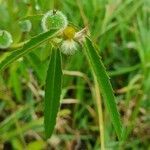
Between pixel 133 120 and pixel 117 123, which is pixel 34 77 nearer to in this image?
pixel 133 120

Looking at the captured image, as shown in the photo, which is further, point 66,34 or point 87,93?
point 87,93

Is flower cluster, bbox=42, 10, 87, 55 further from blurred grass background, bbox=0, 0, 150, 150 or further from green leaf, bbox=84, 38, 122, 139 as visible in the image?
blurred grass background, bbox=0, 0, 150, 150

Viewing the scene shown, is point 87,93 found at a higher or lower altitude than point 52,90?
higher

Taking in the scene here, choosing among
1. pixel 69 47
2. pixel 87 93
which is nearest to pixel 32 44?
pixel 69 47

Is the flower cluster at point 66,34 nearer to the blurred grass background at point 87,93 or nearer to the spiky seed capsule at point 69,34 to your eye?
the spiky seed capsule at point 69,34

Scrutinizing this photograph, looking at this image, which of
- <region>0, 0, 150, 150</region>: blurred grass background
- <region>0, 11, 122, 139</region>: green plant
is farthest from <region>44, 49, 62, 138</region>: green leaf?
<region>0, 0, 150, 150</region>: blurred grass background

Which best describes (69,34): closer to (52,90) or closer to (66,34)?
(66,34)
